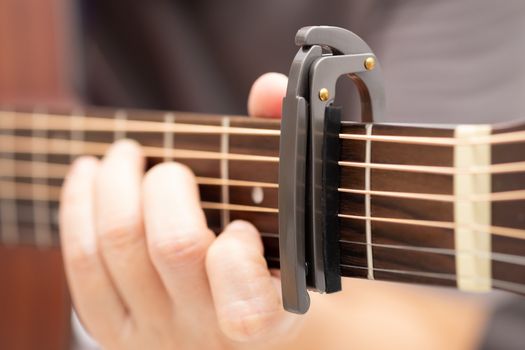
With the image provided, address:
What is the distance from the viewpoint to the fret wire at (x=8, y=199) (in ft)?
2.51

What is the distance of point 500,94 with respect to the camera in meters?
0.64

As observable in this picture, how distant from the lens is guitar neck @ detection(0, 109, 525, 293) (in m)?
0.37

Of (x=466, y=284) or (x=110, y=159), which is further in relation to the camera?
(x=110, y=159)

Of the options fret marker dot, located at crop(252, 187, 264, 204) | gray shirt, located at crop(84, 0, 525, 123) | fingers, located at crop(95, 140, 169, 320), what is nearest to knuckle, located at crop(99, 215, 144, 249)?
fingers, located at crop(95, 140, 169, 320)

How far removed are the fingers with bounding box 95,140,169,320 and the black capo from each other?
18cm

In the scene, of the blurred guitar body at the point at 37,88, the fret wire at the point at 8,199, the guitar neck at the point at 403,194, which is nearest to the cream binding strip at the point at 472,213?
the guitar neck at the point at 403,194

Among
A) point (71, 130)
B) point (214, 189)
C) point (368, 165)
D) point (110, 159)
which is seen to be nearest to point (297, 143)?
point (368, 165)

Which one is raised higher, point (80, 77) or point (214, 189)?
point (80, 77)

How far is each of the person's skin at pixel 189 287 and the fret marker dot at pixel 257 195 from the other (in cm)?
2

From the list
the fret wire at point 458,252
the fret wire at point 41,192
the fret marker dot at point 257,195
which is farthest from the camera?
the fret wire at point 41,192

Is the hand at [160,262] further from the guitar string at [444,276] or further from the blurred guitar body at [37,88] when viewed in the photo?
the blurred guitar body at [37,88]

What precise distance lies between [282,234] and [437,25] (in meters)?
0.38

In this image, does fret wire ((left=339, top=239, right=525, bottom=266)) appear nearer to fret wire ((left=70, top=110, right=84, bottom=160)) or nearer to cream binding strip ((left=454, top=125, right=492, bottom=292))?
cream binding strip ((left=454, top=125, right=492, bottom=292))

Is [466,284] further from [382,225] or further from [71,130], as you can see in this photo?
[71,130]
